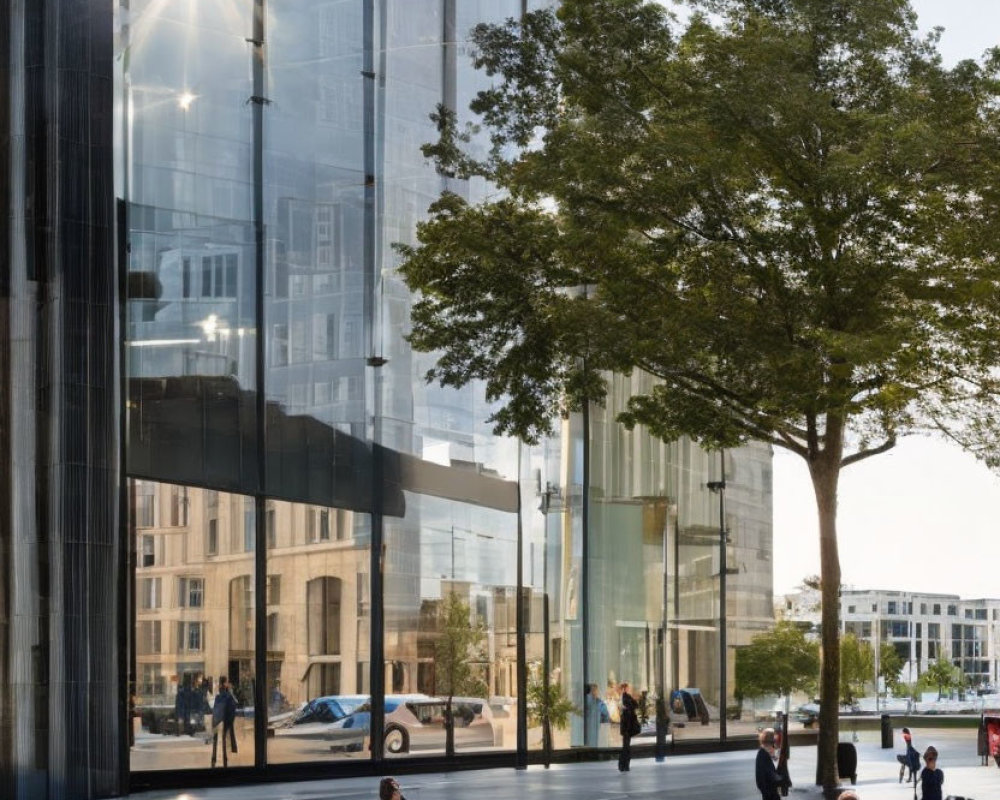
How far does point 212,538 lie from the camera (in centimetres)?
2711

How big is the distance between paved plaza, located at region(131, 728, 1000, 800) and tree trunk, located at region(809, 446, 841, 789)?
2.13ft

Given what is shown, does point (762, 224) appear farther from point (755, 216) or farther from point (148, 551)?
point (148, 551)

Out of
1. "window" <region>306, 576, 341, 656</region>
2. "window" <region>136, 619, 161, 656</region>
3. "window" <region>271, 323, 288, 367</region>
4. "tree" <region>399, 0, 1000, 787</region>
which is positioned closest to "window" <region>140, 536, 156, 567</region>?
"window" <region>136, 619, 161, 656</region>

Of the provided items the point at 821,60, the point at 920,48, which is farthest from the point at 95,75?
the point at 920,48

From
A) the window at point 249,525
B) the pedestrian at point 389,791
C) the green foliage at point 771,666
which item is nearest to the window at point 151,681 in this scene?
the window at point 249,525

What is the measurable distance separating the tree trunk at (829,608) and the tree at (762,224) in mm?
39

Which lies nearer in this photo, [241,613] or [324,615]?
[241,613]

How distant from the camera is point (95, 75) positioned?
971 inches

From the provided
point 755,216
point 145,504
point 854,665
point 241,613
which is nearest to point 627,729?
point 241,613

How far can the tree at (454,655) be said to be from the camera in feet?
103

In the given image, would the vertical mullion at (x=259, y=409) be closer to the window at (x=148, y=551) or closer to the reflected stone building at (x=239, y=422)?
the reflected stone building at (x=239, y=422)

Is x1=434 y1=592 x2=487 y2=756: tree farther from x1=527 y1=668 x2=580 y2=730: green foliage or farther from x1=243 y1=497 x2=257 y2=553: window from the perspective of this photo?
x1=243 y1=497 x2=257 y2=553: window

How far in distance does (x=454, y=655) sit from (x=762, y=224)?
11.7 meters

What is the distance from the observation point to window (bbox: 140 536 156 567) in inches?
1020
